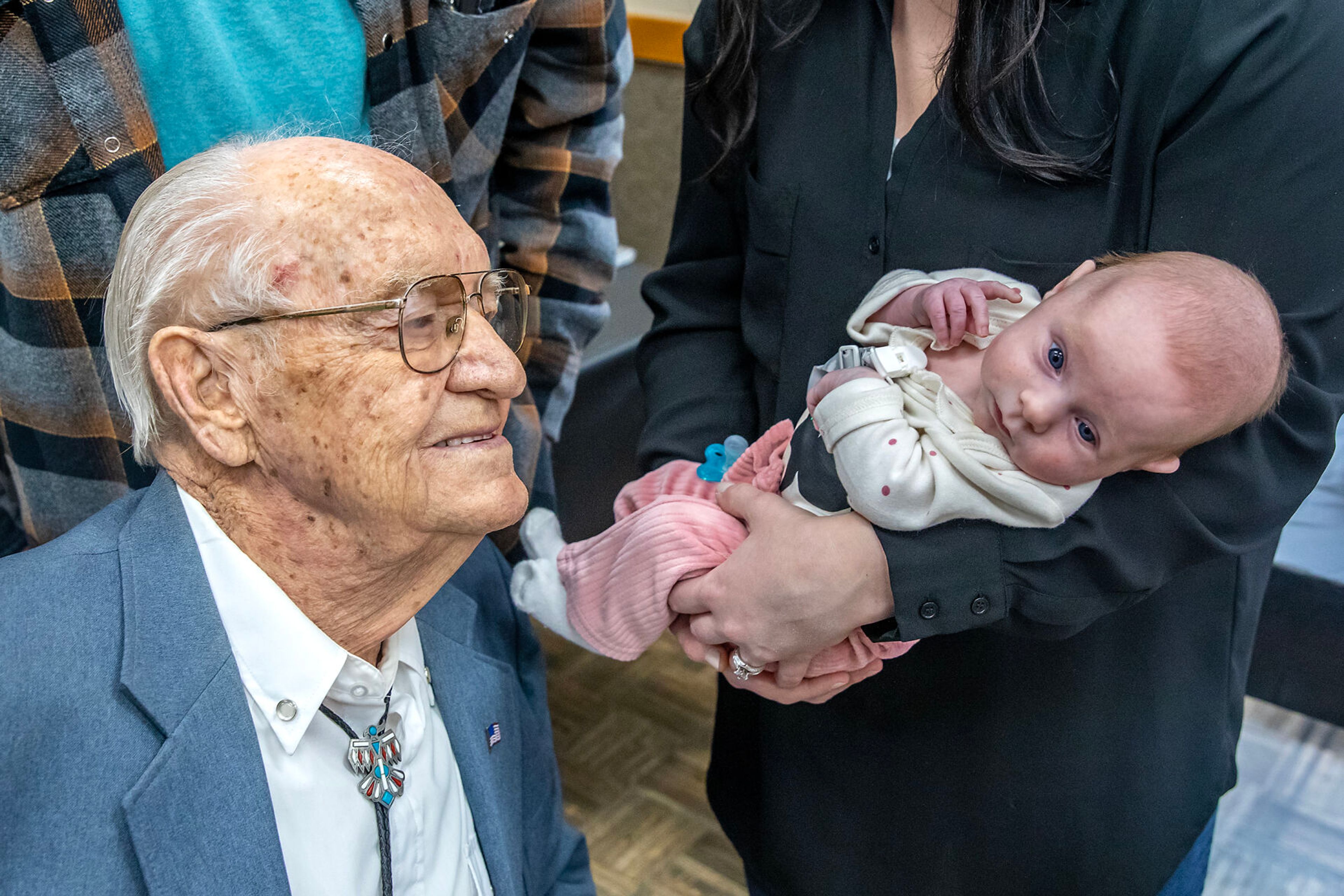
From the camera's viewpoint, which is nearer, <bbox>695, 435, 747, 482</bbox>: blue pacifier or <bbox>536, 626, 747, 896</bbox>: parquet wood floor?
<bbox>695, 435, 747, 482</bbox>: blue pacifier

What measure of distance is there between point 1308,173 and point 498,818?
4.53 ft

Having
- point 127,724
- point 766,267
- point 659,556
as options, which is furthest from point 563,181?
point 127,724

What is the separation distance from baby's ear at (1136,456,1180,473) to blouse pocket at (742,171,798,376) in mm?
578

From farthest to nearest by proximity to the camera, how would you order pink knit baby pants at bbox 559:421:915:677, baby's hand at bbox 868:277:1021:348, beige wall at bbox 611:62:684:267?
beige wall at bbox 611:62:684:267
pink knit baby pants at bbox 559:421:915:677
baby's hand at bbox 868:277:1021:348

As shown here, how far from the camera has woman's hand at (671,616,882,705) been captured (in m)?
1.46

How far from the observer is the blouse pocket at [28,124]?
4.69ft

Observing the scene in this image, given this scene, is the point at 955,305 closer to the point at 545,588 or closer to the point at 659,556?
the point at 659,556

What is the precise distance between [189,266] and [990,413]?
3.37ft

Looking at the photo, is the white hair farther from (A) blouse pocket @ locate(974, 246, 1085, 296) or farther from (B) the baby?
(A) blouse pocket @ locate(974, 246, 1085, 296)

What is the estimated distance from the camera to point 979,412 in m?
1.43

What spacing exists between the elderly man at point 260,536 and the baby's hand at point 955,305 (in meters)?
0.56

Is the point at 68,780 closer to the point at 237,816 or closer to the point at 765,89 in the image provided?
the point at 237,816

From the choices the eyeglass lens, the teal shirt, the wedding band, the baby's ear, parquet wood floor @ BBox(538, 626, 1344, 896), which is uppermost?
the teal shirt

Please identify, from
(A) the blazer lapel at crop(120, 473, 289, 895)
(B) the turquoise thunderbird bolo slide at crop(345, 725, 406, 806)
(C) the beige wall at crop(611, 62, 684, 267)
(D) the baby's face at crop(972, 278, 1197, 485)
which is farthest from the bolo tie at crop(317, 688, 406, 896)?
(C) the beige wall at crop(611, 62, 684, 267)
